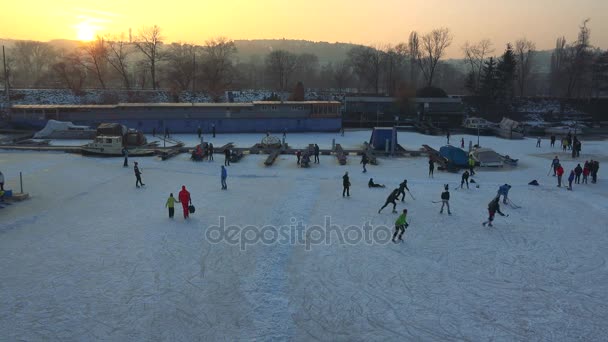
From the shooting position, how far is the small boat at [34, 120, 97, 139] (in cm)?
3781

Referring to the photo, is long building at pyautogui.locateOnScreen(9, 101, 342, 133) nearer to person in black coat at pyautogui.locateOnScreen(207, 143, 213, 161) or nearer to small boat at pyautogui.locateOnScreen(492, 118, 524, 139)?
person in black coat at pyautogui.locateOnScreen(207, 143, 213, 161)

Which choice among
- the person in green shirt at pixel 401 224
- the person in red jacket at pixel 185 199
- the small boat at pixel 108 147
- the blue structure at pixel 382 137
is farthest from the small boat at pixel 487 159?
the small boat at pixel 108 147

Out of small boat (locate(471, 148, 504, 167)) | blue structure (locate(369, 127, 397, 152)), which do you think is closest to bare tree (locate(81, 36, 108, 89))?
blue structure (locate(369, 127, 397, 152))

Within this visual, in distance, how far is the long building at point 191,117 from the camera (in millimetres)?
41906

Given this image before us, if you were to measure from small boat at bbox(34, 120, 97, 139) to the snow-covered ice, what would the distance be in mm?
18291

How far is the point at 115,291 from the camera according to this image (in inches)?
407

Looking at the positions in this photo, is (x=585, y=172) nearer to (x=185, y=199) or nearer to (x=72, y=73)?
(x=185, y=199)

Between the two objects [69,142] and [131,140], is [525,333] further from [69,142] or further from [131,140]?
[69,142]

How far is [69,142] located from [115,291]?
98.5ft

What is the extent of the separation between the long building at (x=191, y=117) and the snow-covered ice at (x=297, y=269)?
70.4ft

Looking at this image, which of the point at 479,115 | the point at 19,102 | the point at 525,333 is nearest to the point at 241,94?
the point at 19,102

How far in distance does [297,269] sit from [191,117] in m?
33.3

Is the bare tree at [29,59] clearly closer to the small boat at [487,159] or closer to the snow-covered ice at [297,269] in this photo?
the snow-covered ice at [297,269]

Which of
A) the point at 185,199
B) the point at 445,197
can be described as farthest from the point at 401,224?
the point at 185,199
